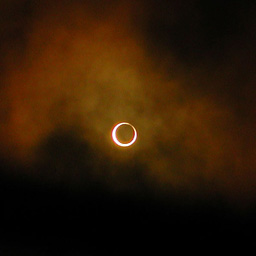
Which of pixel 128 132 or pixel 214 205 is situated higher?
pixel 128 132

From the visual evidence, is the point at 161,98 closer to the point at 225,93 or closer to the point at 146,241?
the point at 225,93

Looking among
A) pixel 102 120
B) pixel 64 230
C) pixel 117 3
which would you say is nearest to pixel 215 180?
pixel 102 120

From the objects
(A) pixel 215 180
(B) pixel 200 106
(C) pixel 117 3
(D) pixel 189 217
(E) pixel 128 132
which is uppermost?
(C) pixel 117 3

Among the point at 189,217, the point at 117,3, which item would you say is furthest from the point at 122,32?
the point at 189,217

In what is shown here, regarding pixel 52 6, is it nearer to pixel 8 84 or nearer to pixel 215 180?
pixel 8 84

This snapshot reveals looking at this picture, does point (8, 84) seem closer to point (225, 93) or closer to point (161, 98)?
point (161, 98)

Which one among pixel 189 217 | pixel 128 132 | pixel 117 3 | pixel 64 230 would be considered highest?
pixel 117 3

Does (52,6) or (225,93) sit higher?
(52,6)

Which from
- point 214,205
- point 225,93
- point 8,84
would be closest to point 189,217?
point 214,205
